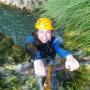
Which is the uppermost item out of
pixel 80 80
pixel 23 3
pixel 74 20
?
pixel 23 3

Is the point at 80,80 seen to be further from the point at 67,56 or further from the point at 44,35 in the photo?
the point at 44,35

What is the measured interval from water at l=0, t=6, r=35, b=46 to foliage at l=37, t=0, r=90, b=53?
7.67 ft

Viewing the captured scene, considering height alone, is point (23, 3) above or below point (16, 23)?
above

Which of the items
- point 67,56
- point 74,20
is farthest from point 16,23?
point 67,56

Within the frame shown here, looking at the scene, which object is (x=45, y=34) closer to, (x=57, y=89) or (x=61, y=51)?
(x=61, y=51)

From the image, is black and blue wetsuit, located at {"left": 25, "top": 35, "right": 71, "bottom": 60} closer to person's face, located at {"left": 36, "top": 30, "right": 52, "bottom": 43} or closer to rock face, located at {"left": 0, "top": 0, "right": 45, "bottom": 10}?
person's face, located at {"left": 36, "top": 30, "right": 52, "bottom": 43}

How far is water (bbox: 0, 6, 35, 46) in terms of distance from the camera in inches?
370

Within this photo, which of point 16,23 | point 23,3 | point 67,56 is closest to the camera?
point 67,56

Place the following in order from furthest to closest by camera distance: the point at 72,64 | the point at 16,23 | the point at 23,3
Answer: the point at 23,3 < the point at 16,23 < the point at 72,64

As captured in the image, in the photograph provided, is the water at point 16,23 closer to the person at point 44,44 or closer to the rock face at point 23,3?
the rock face at point 23,3

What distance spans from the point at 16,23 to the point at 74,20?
5.15 m

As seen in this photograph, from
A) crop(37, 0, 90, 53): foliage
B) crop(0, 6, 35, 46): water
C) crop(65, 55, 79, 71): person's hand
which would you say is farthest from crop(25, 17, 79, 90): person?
crop(0, 6, 35, 46): water

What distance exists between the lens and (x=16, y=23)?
1063 centimetres

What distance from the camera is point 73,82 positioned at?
14.8 ft
